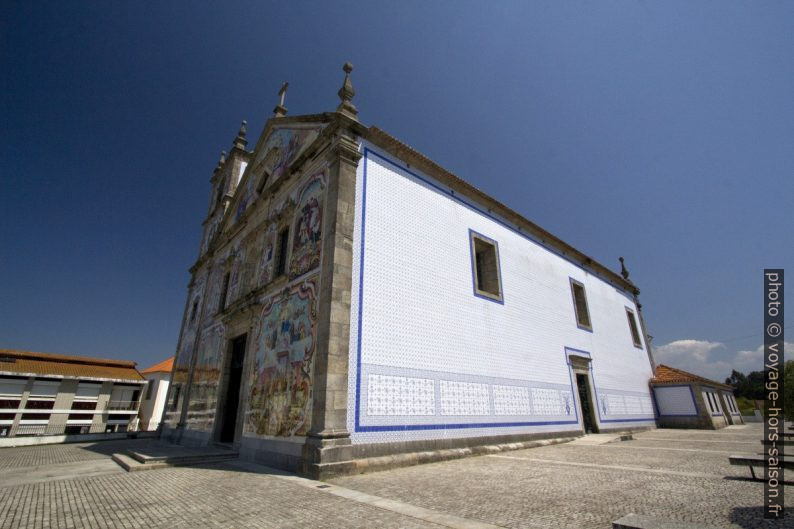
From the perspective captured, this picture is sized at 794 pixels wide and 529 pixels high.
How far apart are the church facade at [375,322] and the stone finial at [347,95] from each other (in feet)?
0.12

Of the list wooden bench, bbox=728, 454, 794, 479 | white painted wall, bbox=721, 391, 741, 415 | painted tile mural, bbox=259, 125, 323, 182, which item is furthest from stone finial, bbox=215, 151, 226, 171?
white painted wall, bbox=721, 391, 741, 415

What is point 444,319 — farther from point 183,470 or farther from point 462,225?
point 183,470

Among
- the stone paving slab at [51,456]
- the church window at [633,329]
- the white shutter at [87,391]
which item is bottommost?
the stone paving slab at [51,456]

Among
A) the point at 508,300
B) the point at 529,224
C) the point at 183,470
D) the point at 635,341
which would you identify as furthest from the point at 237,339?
the point at 635,341

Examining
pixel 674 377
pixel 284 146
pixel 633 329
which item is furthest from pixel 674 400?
pixel 284 146

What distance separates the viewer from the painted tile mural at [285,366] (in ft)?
21.6

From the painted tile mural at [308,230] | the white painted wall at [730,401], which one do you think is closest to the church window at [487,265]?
the painted tile mural at [308,230]

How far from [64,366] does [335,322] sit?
63.2 feet

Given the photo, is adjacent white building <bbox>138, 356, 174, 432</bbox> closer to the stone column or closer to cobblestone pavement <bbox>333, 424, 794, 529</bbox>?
the stone column

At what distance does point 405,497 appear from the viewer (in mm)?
3934

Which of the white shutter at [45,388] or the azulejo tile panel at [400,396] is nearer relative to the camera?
the azulejo tile panel at [400,396]

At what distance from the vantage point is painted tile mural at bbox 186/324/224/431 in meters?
11.0

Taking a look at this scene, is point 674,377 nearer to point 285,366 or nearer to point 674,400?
point 674,400

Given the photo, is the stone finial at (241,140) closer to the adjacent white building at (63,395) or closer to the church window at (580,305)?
the adjacent white building at (63,395)
